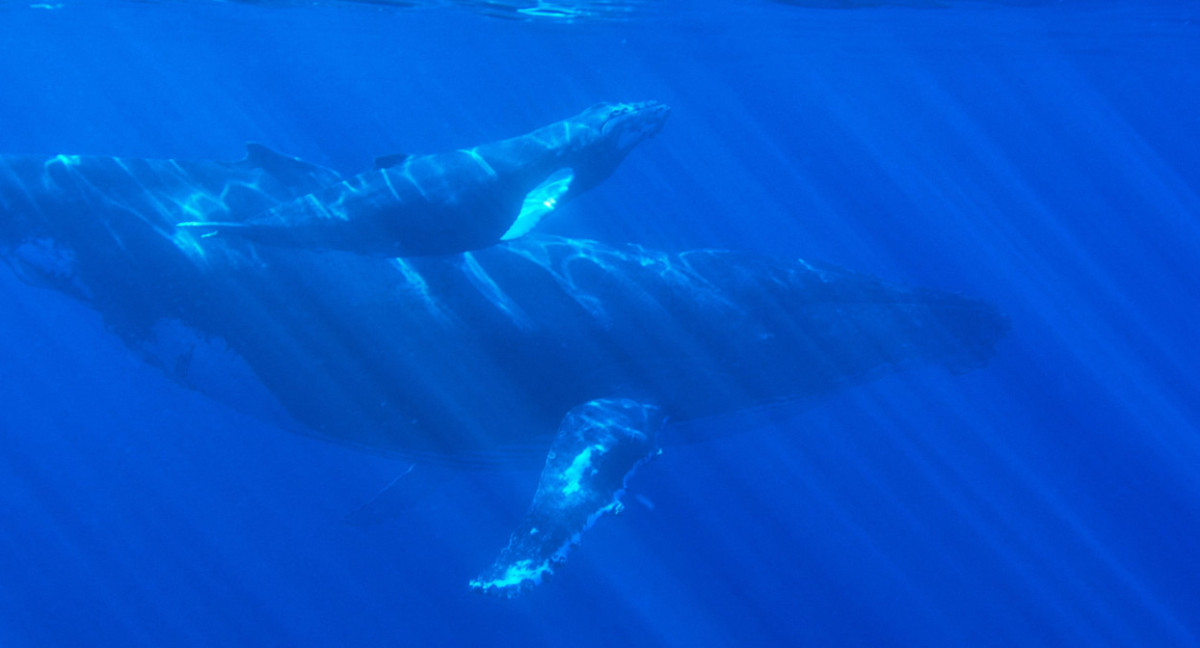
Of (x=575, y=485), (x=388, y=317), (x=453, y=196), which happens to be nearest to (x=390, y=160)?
(x=453, y=196)

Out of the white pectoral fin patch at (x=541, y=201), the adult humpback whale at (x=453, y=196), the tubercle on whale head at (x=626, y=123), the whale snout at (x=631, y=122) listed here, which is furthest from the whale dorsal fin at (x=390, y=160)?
the whale snout at (x=631, y=122)

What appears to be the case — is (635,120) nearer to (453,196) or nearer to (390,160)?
(453,196)

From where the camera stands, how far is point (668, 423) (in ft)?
26.2

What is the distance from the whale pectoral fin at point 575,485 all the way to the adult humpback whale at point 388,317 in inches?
2.1

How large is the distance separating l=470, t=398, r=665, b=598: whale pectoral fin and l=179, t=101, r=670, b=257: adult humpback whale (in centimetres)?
188

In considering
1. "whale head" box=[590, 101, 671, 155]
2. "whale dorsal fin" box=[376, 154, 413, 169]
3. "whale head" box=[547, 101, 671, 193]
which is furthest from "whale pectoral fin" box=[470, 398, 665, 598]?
"whale dorsal fin" box=[376, 154, 413, 169]

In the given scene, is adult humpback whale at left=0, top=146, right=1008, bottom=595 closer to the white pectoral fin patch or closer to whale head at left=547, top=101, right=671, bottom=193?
the white pectoral fin patch

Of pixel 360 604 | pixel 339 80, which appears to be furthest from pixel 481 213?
pixel 339 80

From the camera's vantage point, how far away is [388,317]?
7.47 metres

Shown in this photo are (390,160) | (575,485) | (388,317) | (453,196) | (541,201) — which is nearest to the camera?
(453,196)

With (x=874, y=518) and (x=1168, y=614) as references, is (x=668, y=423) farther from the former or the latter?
(x=1168, y=614)

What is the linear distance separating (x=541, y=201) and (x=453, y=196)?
0.97 metres

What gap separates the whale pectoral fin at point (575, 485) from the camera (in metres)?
5.60

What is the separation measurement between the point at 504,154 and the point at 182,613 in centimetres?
1236
